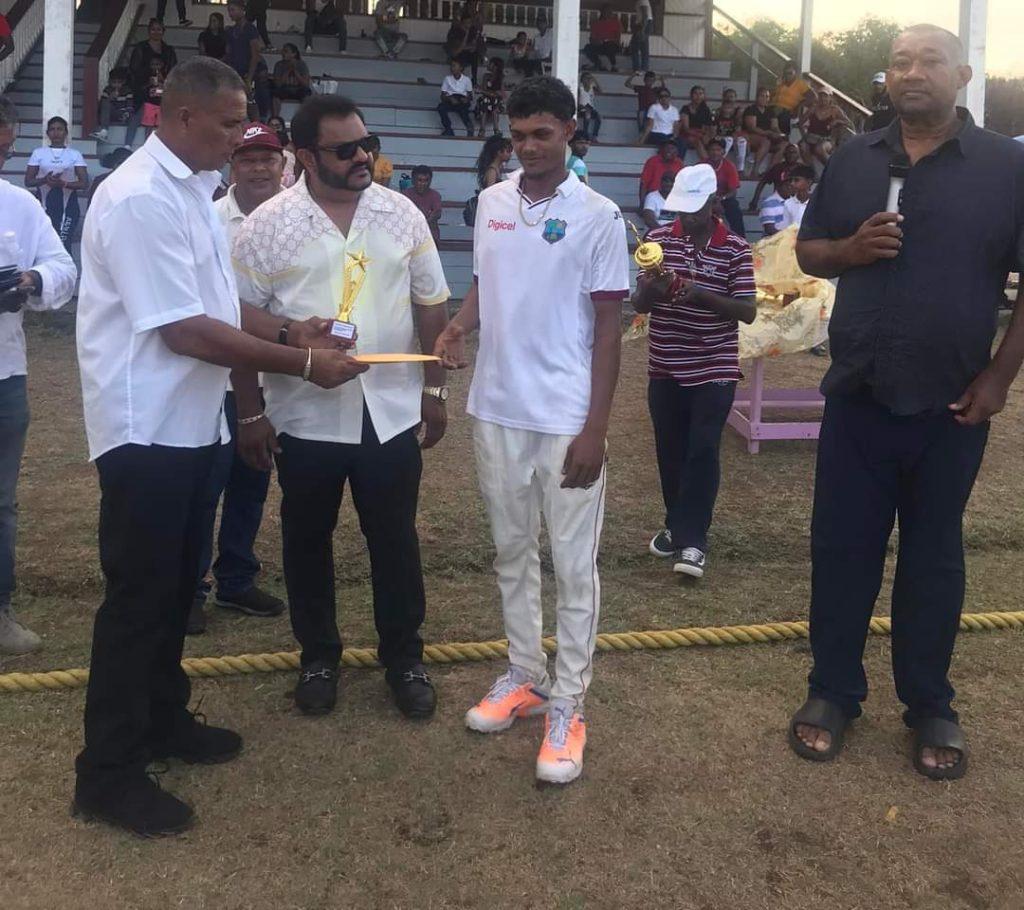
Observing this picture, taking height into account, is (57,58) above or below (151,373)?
above

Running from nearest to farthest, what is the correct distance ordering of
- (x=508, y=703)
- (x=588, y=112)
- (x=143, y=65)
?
(x=508, y=703) → (x=143, y=65) → (x=588, y=112)

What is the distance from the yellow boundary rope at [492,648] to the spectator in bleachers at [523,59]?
56.3ft

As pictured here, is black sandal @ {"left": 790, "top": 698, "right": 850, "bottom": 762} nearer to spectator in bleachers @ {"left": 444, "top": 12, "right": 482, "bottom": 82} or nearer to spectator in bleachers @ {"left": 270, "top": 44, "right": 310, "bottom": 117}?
spectator in bleachers @ {"left": 270, "top": 44, "right": 310, "bottom": 117}

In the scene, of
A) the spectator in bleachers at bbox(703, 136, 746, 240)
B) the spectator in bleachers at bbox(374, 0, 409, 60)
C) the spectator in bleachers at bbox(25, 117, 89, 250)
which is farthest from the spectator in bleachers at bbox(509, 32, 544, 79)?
the spectator in bleachers at bbox(25, 117, 89, 250)

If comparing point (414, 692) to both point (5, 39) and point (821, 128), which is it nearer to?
point (5, 39)

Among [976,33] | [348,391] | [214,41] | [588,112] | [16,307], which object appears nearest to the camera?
[348,391]

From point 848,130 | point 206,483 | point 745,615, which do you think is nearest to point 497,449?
point 206,483

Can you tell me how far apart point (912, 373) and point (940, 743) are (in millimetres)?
1209

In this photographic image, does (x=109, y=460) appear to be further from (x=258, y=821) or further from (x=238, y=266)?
(x=258, y=821)

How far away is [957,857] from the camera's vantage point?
121 inches

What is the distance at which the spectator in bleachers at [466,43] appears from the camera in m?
19.6

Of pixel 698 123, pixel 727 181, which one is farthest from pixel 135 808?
pixel 698 123

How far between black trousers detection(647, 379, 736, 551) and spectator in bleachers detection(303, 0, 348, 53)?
16783mm

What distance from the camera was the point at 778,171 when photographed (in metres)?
16.8
